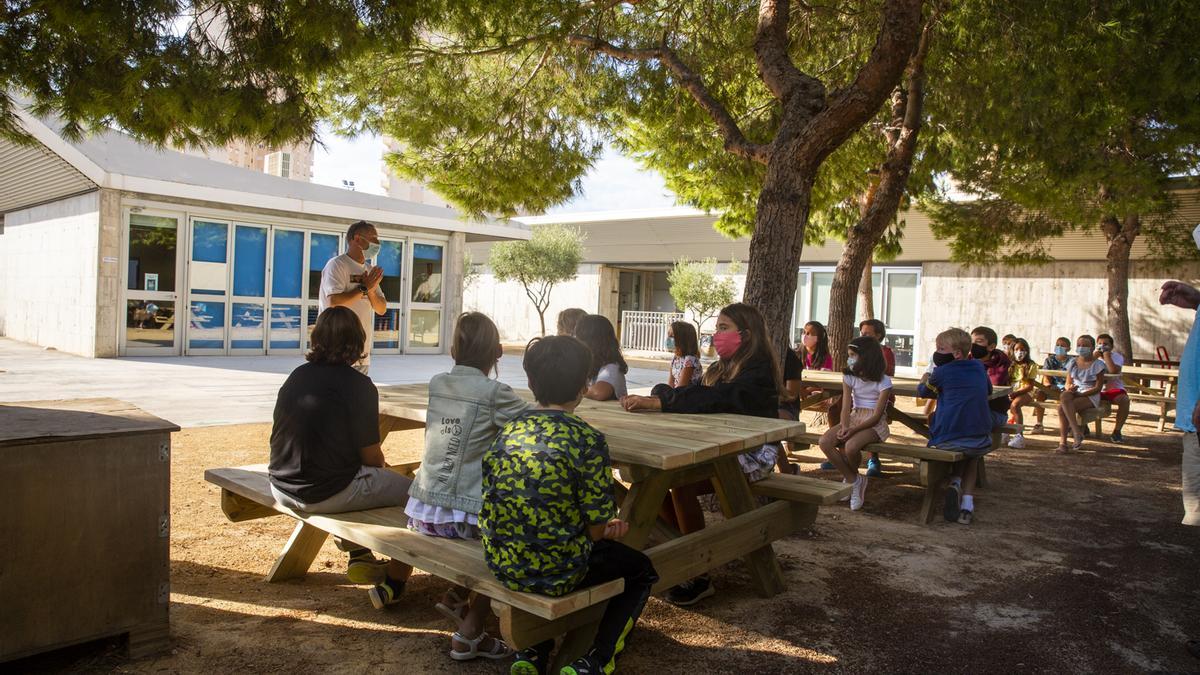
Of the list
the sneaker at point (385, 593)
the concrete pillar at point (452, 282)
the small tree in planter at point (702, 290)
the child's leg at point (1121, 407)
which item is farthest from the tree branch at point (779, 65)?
the small tree in planter at point (702, 290)

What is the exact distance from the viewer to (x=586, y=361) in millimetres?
2617

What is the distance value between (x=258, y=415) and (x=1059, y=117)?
8315 mm

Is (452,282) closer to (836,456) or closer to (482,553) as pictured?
(836,456)

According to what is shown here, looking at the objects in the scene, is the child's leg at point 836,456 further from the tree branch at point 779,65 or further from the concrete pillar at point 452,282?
the concrete pillar at point 452,282

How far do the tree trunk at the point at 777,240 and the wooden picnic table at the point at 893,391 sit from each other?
5.29 feet

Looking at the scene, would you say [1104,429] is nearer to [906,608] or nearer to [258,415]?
[906,608]

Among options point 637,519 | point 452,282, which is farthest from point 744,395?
point 452,282

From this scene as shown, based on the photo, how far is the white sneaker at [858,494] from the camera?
540 centimetres

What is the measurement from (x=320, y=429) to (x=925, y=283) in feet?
67.4

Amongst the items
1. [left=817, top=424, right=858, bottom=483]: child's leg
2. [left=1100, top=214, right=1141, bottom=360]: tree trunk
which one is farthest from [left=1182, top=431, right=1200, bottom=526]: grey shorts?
[left=1100, top=214, right=1141, bottom=360]: tree trunk

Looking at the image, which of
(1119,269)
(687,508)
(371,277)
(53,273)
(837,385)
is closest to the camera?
(687,508)

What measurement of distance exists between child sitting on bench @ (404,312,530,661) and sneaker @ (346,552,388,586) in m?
0.41

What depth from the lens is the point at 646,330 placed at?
82.7 feet

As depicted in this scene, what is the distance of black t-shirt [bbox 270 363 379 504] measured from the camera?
302 centimetres
